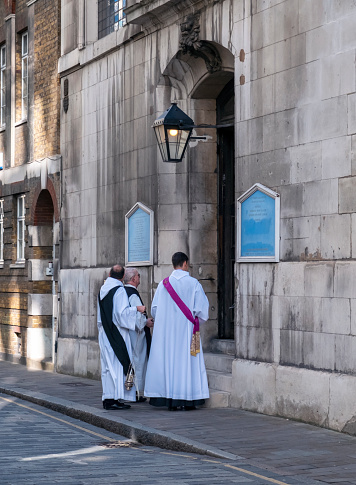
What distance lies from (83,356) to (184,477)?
915cm

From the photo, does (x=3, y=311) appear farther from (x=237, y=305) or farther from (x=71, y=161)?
(x=237, y=305)

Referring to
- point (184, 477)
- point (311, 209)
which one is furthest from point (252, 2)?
point (184, 477)

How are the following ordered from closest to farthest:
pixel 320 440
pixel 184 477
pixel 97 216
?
1. pixel 184 477
2. pixel 320 440
3. pixel 97 216

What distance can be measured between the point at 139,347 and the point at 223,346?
1.52m

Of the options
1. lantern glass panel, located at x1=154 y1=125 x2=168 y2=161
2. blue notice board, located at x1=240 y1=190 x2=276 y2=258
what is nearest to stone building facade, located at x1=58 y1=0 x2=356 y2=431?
blue notice board, located at x1=240 y1=190 x2=276 y2=258

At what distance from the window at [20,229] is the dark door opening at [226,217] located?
824 centimetres

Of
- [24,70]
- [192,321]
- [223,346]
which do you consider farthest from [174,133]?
[24,70]

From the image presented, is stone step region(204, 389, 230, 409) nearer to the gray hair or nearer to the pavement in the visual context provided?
the pavement

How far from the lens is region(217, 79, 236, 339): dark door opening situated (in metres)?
14.2

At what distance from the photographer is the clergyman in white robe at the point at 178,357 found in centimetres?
1194

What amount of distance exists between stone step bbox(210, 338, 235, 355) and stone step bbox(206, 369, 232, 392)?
60 cm

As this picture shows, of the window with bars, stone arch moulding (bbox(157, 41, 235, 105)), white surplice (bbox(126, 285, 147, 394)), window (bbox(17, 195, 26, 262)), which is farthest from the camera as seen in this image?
window (bbox(17, 195, 26, 262))

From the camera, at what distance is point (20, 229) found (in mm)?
21984

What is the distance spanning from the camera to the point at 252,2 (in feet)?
→ 40.0
